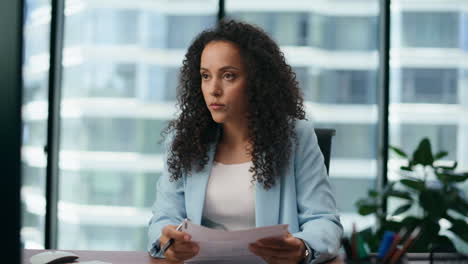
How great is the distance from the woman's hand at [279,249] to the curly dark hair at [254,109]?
0.33 meters

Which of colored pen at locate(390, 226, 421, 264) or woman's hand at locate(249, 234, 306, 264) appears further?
woman's hand at locate(249, 234, 306, 264)

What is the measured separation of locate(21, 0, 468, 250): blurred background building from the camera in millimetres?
3514

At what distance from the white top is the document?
0.35m

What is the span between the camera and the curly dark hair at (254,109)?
158 centimetres

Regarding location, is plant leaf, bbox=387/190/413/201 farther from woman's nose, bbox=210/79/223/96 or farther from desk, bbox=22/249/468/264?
woman's nose, bbox=210/79/223/96

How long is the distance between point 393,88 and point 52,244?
8.15 feet

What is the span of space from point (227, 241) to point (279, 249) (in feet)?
0.45

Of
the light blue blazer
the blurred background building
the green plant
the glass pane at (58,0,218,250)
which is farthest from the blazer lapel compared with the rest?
the glass pane at (58,0,218,250)

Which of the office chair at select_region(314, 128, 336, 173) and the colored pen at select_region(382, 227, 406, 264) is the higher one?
the office chair at select_region(314, 128, 336, 173)

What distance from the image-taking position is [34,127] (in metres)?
3.44

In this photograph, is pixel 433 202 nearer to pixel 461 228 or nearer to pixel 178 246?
pixel 461 228

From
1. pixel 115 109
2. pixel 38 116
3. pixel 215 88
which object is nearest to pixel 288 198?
pixel 215 88

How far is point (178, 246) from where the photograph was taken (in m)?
1.22

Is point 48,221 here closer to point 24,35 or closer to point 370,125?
point 370,125
